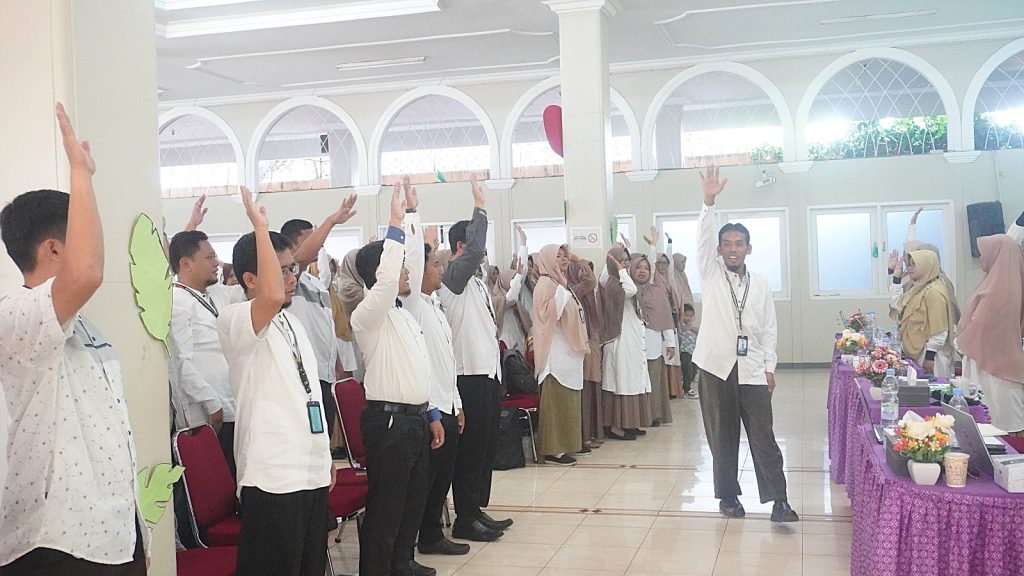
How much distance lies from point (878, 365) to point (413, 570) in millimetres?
2545

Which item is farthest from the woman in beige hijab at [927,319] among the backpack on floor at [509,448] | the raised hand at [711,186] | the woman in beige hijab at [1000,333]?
the backpack on floor at [509,448]

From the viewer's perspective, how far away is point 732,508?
5.09 metres

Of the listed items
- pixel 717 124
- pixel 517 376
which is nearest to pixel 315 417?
pixel 517 376

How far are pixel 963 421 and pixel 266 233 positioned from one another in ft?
7.81

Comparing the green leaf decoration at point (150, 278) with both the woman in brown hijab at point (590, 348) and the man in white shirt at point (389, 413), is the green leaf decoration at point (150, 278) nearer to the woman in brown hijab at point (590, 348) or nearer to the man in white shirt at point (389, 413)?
the man in white shirt at point (389, 413)

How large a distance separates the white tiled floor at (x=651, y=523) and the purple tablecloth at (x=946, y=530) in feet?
4.42

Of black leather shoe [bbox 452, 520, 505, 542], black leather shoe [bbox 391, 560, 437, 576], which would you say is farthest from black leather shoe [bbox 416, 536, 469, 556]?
black leather shoe [bbox 391, 560, 437, 576]

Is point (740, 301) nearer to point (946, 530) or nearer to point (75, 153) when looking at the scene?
point (946, 530)

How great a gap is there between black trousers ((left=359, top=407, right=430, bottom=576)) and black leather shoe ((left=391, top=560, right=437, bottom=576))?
0.19 metres

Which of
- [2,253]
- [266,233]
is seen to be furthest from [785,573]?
[2,253]

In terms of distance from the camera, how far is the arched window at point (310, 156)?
13.6 metres

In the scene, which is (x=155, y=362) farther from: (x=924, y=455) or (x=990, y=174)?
(x=990, y=174)

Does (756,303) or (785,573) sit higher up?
(756,303)

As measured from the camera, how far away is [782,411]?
859cm
